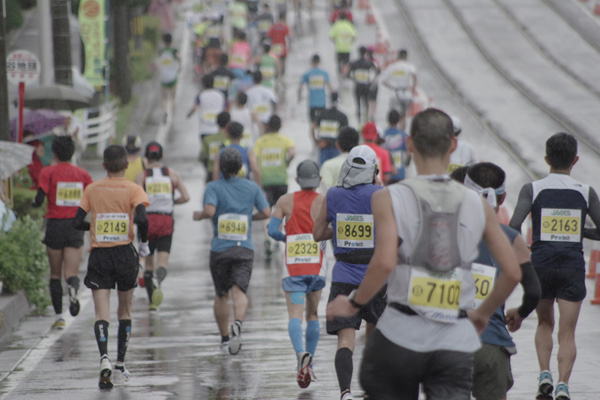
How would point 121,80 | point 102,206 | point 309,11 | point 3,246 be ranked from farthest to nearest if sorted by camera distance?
1. point 309,11
2. point 121,80
3. point 3,246
4. point 102,206

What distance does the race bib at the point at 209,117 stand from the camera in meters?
19.8

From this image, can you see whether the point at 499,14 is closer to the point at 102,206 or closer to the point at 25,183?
the point at 25,183

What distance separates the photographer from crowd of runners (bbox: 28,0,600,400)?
523cm

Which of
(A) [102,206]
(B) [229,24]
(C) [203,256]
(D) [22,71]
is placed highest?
(B) [229,24]

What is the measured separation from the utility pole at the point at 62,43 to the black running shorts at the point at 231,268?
963 cm

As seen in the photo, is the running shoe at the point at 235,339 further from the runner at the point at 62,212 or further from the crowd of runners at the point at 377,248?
the runner at the point at 62,212

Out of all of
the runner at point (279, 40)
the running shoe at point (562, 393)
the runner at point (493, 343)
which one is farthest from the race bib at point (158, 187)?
the runner at point (279, 40)

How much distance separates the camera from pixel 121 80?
30391 mm

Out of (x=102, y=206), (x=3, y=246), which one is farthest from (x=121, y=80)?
(x=102, y=206)

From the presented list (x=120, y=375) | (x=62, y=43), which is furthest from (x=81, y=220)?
(x=62, y=43)

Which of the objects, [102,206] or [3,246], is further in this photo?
[3,246]

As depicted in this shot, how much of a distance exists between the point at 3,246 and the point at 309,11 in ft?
119

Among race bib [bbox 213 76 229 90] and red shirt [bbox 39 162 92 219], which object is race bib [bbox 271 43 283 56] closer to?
race bib [bbox 213 76 229 90]

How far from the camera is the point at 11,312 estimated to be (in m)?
12.3
